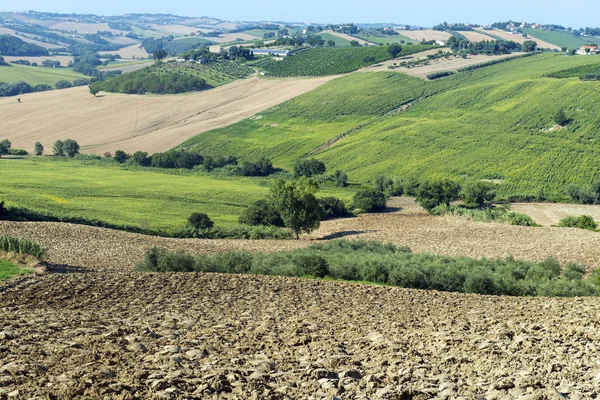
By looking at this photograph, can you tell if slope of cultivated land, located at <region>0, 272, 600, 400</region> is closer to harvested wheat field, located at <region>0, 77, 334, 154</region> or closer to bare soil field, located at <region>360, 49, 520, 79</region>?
harvested wheat field, located at <region>0, 77, 334, 154</region>

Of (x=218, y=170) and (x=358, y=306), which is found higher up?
(x=358, y=306)

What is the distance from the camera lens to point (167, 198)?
74688mm

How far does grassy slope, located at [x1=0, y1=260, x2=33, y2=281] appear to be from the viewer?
2778cm

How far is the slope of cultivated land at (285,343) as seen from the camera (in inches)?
591

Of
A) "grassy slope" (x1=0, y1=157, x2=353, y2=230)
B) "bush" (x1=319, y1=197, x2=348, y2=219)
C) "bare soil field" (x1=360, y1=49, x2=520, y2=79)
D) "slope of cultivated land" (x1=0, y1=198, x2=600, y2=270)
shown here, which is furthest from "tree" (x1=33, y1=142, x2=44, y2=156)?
"bare soil field" (x1=360, y1=49, x2=520, y2=79)

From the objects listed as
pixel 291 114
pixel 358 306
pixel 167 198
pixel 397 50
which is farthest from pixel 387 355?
pixel 397 50

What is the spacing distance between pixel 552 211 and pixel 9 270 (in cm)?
5735

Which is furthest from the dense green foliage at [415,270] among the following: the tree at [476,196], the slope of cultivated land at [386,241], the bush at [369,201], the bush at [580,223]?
the tree at [476,196]

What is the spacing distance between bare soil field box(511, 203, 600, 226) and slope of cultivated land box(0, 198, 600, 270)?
9.13 metres

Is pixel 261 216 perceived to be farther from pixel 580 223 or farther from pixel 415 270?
pixel 415 270

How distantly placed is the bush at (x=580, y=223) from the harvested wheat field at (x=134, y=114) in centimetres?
6666

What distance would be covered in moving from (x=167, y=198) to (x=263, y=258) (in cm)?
3971

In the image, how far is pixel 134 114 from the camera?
137 meters

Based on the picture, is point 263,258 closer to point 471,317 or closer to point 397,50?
point 471,317
